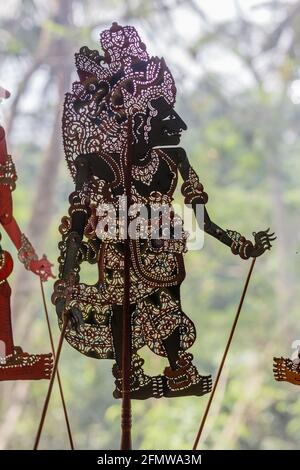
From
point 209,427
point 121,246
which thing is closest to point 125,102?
point 121,246

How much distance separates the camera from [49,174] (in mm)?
1768

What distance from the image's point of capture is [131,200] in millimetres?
850

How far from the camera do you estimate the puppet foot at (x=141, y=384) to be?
0.85m

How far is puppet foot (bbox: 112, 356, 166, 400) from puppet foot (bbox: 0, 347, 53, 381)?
3.9 inches

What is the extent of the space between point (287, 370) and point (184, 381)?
14 cm

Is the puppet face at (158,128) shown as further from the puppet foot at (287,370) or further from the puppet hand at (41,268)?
the puppet foot at (287,370)

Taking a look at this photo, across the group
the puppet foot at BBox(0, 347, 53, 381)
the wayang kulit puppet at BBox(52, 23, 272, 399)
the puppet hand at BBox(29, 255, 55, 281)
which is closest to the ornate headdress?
the wayang kulit puppet at BBox(52, 23, 272, 399)

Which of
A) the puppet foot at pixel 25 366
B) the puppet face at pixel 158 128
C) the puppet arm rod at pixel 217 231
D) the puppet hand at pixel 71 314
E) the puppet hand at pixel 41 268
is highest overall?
the puppet face at pixel 158 128

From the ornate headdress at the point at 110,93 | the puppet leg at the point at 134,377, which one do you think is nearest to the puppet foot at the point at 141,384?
the puppet leg at the point at 134,377

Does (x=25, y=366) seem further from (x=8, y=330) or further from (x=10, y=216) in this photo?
(x=10, y=216)

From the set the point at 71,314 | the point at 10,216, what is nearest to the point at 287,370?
the point at 71,314
